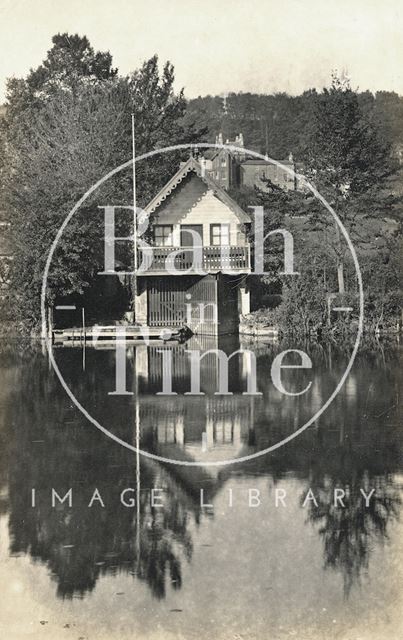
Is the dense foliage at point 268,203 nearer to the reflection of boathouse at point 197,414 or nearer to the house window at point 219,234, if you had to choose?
the house window at point 219,234

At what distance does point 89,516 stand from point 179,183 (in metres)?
34.4

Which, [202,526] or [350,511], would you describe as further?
[350,511]

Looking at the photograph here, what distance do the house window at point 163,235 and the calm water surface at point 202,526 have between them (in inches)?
934

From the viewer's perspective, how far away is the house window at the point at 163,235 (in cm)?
4834

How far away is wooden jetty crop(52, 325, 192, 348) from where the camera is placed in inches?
1724

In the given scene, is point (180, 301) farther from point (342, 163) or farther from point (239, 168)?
point (239, 168)

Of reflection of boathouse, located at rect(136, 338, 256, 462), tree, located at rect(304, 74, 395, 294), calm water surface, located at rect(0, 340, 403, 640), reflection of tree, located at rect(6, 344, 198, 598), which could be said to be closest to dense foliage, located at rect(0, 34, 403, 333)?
tree, located at rect(304, 74, 395, 294)

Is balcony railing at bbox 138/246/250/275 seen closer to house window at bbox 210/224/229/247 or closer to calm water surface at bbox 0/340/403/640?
house window at bbox 210/224/229/247

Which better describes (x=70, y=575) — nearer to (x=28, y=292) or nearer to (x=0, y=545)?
(x=0, y=545)

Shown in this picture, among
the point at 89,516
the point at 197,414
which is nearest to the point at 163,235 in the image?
the point at 197,414

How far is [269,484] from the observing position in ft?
53.8

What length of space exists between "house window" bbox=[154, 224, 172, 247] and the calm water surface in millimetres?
23721

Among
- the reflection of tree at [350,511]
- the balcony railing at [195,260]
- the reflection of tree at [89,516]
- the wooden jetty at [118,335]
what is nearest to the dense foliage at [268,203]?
the wooden jetty at [118,335]

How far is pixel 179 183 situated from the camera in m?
47.7
